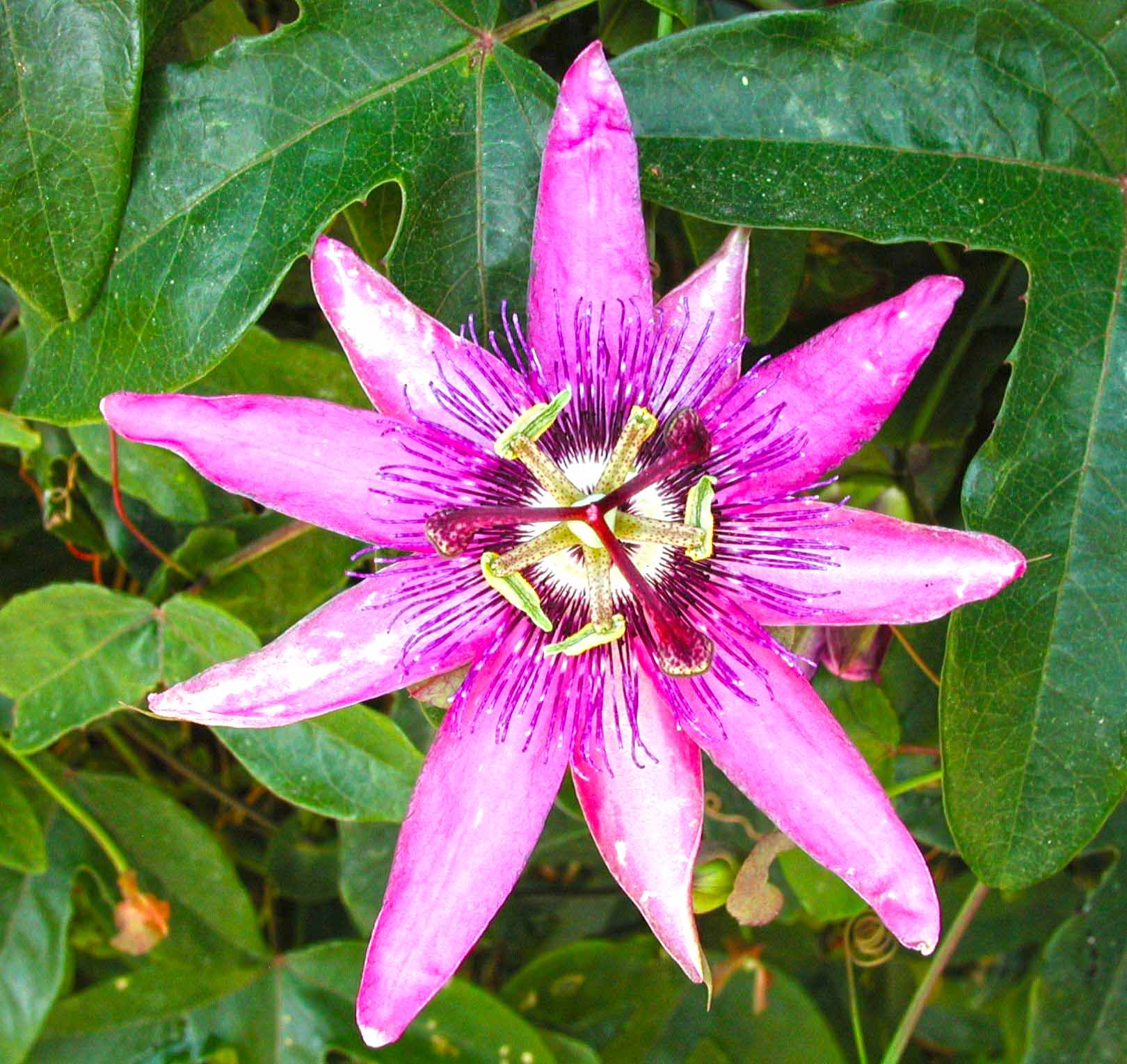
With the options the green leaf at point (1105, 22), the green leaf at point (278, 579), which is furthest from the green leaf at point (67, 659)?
the green leaf at point (1105, 22)

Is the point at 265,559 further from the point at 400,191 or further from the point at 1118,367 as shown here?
the point at 1118,367

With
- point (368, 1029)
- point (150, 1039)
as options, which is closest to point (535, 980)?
point (150, 1039)

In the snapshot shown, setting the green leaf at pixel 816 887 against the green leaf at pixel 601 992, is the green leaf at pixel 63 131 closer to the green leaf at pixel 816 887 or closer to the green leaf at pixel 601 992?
the green leaf at pixel 816 887

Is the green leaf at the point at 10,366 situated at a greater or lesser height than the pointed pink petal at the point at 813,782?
greater

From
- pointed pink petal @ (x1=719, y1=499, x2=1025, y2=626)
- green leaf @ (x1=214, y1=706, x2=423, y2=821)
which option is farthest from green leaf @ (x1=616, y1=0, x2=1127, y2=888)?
green leaf @ (x1=214, y1=706, x2=423, y2=821)

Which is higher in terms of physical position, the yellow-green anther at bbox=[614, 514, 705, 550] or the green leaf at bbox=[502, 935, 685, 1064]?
the yellow-green anther at bbox=[614, 514, 705, 550]

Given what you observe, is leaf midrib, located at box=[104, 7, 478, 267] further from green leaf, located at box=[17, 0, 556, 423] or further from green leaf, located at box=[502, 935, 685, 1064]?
green leaf, located at box=[502, 935, 685, 1064]

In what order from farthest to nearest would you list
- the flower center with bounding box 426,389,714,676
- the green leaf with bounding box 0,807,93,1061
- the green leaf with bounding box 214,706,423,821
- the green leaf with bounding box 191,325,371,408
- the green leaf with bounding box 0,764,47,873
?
the green leaf with bounding box 0,807,93,1061, the green leaf with bounding box 0,764,47,873, the green leaf with bounding box 191,325,371,408, the green leaf with bounding box 214,706,423,821, the flower center with bounding box 426,389,714,676
